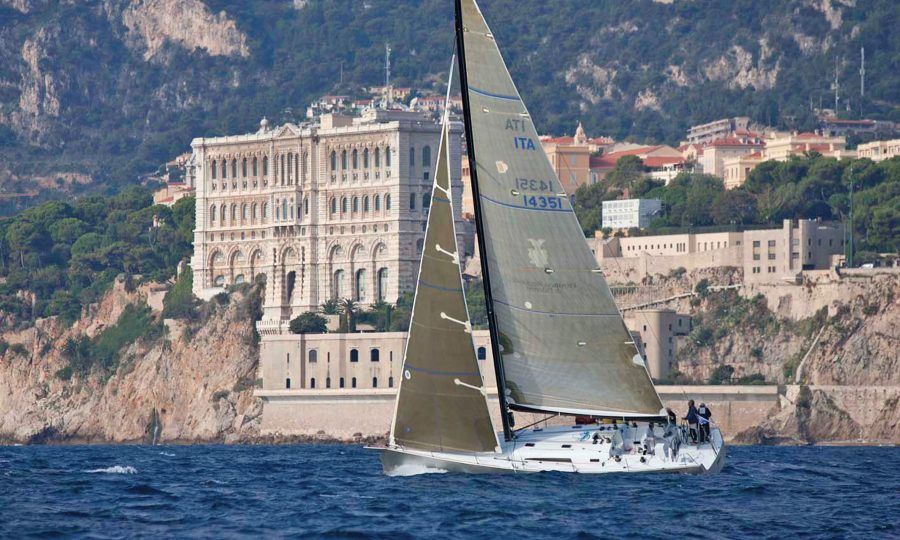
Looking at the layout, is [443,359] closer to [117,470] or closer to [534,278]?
[534,278]

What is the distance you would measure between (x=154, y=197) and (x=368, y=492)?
117m

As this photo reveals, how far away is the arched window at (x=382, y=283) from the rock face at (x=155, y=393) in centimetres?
668

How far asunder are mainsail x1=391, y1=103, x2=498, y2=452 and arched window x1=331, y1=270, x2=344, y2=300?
7171cm

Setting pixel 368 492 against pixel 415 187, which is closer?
pixel 368 492

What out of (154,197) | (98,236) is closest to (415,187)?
(98,236)

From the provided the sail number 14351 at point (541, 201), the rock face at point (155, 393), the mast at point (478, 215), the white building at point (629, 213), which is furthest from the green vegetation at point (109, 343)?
the sail number 14351 at point (541, 201)

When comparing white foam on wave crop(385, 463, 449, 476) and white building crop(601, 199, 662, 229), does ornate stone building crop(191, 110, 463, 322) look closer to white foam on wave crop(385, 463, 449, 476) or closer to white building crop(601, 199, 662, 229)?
white building crop(601, 199, 662, 229)

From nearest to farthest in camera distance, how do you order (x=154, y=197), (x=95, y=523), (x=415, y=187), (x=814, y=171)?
(x=95, y=523) < (x=415, y=187) < (x=814, y=171) < (x=154, y=197)

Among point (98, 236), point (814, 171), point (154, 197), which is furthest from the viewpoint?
point (154, 197)

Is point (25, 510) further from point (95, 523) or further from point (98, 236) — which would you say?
point (98, 236)

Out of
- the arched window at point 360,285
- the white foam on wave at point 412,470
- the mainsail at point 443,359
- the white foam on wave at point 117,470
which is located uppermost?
the arched window at point 360,285

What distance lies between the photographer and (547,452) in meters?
50.8

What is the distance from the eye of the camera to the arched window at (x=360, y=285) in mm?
121894

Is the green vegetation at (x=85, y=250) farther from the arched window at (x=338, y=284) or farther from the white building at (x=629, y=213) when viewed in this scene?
the white building at (x=629, y=213)
